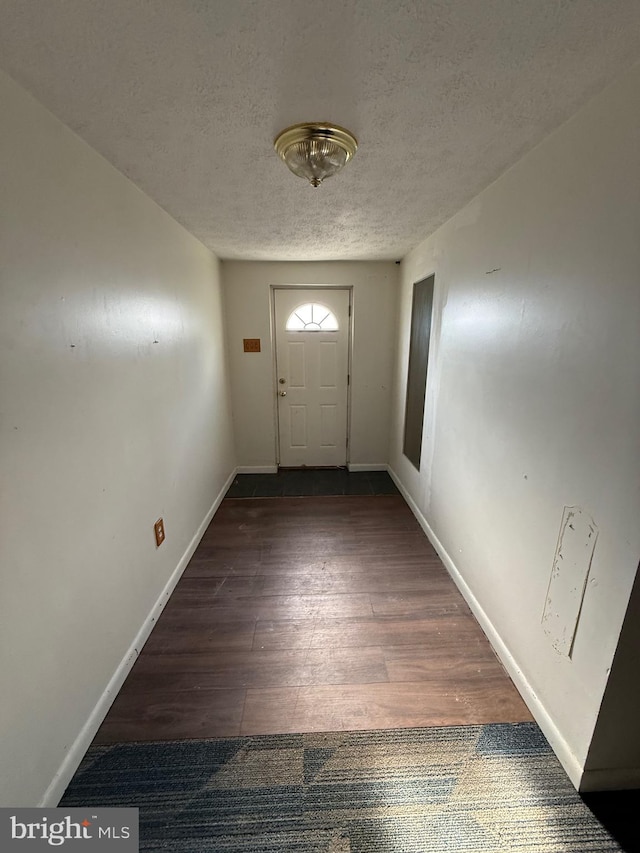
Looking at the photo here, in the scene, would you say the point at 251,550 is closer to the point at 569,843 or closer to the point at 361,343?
the point at 569,843

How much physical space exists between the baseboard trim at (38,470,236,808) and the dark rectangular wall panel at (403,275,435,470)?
1984mm

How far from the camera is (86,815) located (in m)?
1.08

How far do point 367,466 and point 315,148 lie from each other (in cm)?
310

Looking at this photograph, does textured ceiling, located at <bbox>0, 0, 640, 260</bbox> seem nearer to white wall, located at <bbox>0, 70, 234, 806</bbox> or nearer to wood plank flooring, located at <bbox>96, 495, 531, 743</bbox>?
white wall, located at <bbox>0, 70, 234, 806</bbox>

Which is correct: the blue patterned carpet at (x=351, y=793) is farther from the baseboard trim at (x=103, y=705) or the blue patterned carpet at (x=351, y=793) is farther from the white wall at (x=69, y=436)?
Result: the white wall at (x=69, y=436)

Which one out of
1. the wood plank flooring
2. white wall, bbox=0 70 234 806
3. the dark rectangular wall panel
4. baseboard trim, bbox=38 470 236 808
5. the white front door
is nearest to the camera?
white wall, bbox=0 70 234 806

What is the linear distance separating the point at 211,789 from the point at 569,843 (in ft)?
3.65

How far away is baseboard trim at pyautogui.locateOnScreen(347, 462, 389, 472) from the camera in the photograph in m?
3.93

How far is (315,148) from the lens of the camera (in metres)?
1.27

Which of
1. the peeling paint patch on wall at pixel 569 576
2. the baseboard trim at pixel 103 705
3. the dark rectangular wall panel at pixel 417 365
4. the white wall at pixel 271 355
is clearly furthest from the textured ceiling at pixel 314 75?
the baseboard trim at pixel 103 705

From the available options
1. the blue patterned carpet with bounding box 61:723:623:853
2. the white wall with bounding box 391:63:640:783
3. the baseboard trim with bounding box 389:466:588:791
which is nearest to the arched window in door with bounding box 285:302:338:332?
→ the white wall with bounding box 391:63:640:783

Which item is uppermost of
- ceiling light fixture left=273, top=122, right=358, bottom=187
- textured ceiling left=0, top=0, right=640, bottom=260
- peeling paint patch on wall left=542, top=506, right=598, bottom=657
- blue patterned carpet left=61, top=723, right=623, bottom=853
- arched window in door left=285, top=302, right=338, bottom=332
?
textured ceiling left=0, top=0, right=640, bottom=260

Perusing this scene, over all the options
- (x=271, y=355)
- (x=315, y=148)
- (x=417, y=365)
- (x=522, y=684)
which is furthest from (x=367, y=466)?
(x=315, y=148)

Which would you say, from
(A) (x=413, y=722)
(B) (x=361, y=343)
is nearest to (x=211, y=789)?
(A) (x=413, y=722)
